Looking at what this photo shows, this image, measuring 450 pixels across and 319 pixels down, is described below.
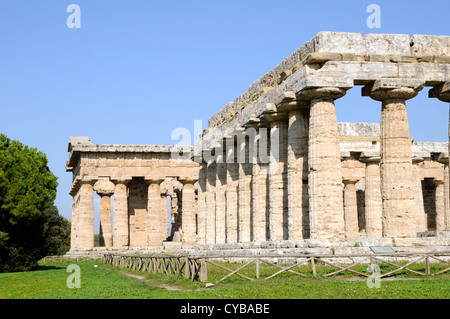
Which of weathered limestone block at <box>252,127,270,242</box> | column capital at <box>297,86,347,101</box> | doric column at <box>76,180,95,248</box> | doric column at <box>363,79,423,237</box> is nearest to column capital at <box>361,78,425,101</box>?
doric column at <box>363,79,423,237</box>

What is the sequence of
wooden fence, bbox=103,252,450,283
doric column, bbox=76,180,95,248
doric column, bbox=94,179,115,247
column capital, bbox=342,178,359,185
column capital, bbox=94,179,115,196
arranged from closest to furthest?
wooden fence, bbox=103,252,450,283 < column capital, bbox=342,178,359,185 < doric column, bbox=76,180,95,248 < doric column, bbox=94,179,115,247 < column capital, bbox=94,179,115,196

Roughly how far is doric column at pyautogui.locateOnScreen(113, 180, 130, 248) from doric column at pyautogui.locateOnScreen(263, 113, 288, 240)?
24545 millimetres

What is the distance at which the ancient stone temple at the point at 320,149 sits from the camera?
89.1 ft

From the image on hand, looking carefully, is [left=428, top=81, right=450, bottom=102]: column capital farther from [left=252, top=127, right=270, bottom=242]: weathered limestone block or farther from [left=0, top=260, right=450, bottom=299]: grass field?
[left=0, top=260, right=450, bottom=299]: grass field

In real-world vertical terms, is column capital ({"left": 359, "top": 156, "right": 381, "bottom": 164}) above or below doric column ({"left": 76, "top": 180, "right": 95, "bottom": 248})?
above

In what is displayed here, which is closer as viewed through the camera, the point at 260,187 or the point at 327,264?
the point at 327,264

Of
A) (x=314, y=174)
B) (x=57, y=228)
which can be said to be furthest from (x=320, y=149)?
(x=57, y=228)

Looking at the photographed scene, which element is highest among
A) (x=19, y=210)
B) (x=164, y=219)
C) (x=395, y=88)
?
(x=395, y=88)

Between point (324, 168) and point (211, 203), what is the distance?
17.5 metres

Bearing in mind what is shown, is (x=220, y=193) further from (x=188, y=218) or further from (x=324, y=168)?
(x=324, y=168)

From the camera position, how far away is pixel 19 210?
121ft

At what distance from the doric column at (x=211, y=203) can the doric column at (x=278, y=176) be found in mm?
11545

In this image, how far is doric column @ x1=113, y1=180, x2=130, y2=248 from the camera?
5412 centimetres
